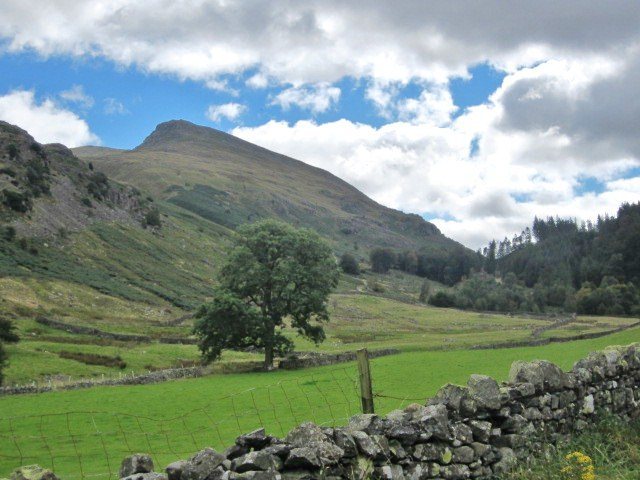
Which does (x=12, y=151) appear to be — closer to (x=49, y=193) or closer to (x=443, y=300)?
(x=49, y=193)

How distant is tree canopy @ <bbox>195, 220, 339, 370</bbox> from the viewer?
53013mm

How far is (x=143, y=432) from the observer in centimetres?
→ 1789

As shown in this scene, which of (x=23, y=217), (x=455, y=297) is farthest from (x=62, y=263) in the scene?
(x=455, y=297)

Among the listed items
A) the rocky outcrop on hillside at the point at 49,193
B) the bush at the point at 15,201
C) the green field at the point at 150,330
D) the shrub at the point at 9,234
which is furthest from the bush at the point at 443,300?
the shrub at the point at 9,234

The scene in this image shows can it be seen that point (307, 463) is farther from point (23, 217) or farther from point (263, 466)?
point (23, 217)

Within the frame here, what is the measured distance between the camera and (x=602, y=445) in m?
10.0

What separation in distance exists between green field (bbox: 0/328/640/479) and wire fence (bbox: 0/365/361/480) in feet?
0.17

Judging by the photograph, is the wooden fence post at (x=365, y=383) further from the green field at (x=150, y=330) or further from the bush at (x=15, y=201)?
the bush at (x=15, y=201)

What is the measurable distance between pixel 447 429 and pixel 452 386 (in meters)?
0.85

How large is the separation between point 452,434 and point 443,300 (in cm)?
18299

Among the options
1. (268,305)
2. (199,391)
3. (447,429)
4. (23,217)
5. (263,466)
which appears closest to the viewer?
(263,466)

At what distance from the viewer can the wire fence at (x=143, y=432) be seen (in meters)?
19.2

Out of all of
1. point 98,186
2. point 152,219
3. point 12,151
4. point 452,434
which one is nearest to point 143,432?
point 452,434

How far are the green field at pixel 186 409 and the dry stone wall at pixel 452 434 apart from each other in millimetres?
4091
